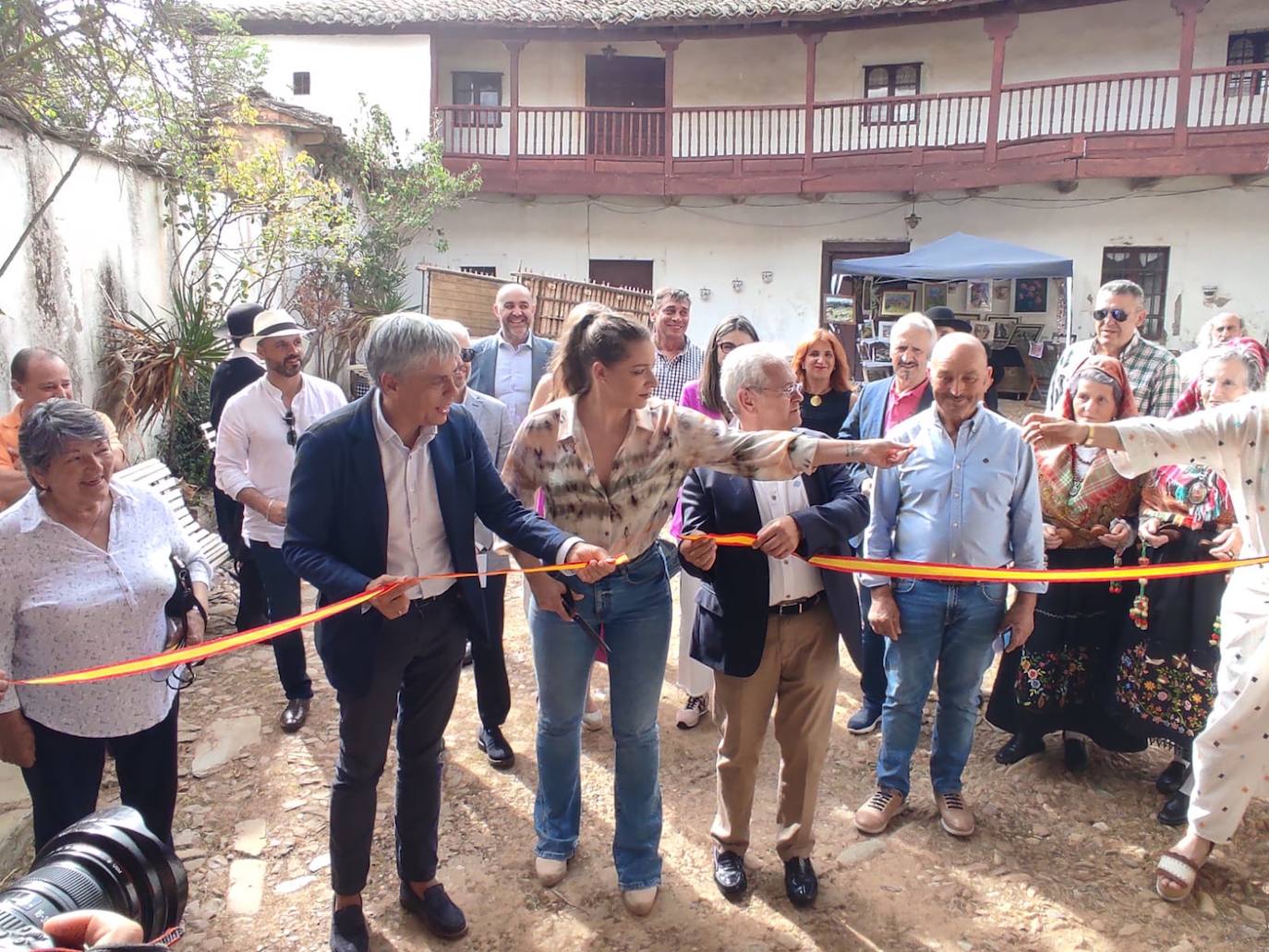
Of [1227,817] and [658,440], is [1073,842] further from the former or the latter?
[658,440]

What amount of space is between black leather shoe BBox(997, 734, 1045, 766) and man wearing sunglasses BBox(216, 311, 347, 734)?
3331 mm

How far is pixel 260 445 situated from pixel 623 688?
218cm

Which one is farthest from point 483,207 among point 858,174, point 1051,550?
point 1051,550

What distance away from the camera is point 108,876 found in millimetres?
1504

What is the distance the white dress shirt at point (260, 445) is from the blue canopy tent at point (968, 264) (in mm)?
11036

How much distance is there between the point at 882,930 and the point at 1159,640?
1.70 metres

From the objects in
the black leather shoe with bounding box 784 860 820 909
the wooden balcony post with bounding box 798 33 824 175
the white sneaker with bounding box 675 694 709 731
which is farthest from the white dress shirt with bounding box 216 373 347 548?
the wooden balcony post with bounding box 798 33 824 175

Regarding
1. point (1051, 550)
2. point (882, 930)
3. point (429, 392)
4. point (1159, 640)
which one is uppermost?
point (429, 392)

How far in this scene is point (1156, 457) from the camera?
282cm

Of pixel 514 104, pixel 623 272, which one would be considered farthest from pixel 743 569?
pixel 514 104

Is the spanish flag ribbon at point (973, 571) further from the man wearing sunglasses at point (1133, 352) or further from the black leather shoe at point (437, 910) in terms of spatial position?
the man wearing sunglasses at point (1133, 352)

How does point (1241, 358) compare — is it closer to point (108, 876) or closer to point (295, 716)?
point (108, 876)

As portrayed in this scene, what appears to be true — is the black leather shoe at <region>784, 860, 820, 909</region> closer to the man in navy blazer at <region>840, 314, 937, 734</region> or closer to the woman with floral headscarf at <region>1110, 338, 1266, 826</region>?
the man in navy blazer at <region>840, 314, 937, 734</region>

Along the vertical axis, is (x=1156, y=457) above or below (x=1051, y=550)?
above
